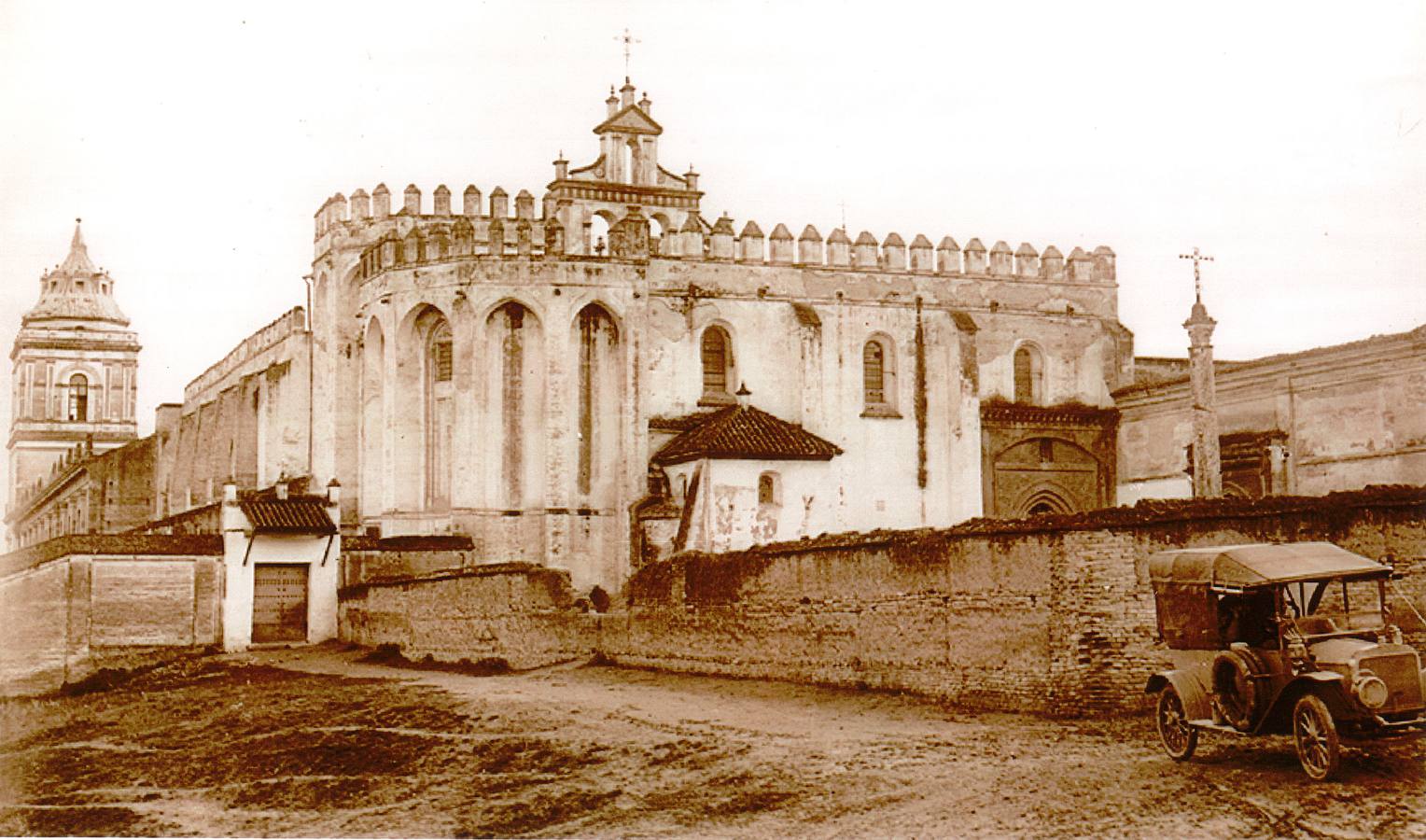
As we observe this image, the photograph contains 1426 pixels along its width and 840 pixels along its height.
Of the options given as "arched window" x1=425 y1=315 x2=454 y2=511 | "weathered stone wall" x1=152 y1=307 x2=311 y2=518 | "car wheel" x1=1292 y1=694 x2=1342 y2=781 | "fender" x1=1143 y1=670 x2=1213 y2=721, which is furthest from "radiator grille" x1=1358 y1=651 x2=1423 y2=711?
"weathered stone wall" x1=152 y1=307 x2=311 y2=518

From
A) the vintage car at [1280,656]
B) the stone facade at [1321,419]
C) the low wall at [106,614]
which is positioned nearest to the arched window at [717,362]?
the stone facade at [1321,419]

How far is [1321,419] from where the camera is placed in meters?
33.1

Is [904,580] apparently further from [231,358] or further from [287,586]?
[231,358]

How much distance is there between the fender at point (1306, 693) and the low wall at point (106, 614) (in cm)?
2467

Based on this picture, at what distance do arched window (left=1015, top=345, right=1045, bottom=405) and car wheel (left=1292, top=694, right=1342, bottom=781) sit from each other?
2865 cm

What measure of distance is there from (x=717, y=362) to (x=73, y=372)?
3530 cm

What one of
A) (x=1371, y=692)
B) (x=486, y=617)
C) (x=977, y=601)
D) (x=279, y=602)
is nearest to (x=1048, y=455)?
(x=486, y=617)

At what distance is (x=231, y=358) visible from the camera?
60438 mm

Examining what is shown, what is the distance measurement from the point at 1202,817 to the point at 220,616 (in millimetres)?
25349

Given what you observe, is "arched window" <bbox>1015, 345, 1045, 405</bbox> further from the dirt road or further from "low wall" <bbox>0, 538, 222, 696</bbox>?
"low wall" <bbox>0, 538, 222, 696</bbox>

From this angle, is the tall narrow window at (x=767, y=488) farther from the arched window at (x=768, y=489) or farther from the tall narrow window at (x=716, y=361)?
the tall narrow window at (x=716, y=361)

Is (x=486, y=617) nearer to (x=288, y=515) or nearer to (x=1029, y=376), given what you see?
(x=288, y=515)

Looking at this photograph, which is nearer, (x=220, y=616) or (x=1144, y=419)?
(x=220, y=616)

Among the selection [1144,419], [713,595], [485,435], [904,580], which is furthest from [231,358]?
[904,580]
